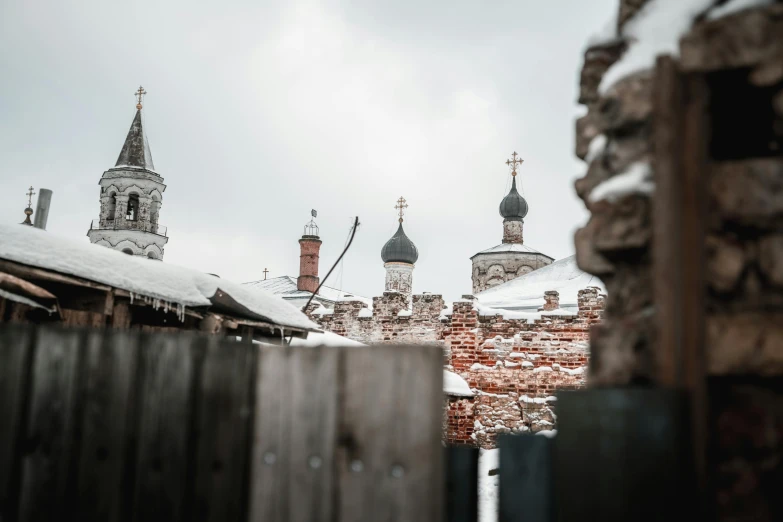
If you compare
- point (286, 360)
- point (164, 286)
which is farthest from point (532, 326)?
point (286, 360)

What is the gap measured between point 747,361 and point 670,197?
39 cm

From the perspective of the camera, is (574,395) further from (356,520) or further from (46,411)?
(46,411)

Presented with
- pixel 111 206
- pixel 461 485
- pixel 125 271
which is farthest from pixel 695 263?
pixel 111 206

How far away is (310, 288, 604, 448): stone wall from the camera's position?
14750 mm

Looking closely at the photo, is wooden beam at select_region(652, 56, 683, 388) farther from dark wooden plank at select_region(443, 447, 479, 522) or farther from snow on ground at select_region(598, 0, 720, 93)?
dark wooden plank at select_region(443, 447, 479, 522)

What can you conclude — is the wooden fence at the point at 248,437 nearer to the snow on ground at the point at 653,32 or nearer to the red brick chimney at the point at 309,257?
the snow on ground at the point at 653,32

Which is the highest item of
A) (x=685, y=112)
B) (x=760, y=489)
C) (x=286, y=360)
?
(x=685, y=112)

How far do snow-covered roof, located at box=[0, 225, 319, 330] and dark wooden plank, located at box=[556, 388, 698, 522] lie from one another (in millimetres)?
4337

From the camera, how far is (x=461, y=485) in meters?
2.24

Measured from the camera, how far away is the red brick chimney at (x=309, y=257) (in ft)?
115

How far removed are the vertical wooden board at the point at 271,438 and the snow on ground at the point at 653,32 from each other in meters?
1.13

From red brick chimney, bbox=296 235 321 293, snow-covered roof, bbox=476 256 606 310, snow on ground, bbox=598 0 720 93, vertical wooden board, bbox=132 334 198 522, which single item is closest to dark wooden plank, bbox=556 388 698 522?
snow on ground, bbox=598 0 720 93

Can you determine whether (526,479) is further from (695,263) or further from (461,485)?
(695,263)

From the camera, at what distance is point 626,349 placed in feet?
6.05
